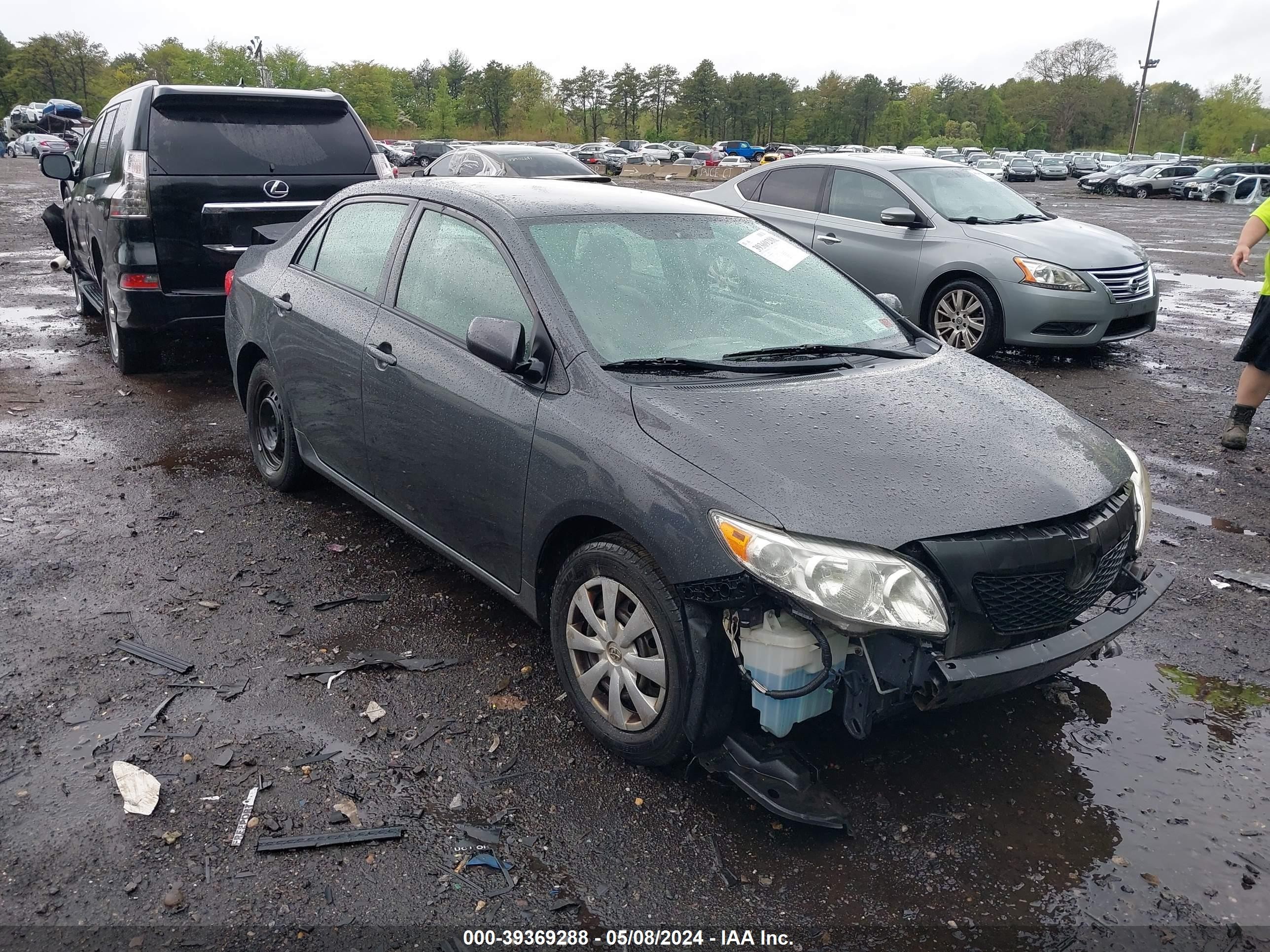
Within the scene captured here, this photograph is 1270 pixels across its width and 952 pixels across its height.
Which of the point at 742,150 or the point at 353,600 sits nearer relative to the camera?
the point at 353,600

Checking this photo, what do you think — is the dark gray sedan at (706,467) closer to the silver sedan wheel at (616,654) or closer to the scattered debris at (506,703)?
the silver sedan wheel at (616,654)

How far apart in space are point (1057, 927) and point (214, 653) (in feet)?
9.82

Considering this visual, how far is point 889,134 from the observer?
4592 inches

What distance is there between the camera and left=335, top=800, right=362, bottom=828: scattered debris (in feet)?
9.24

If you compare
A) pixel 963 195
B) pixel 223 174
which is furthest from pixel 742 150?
pixel 223 174

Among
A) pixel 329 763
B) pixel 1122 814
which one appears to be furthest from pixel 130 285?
pixel 1122 814

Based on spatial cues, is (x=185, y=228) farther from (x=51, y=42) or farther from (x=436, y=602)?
(x=51, y=42)

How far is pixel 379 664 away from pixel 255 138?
515 centimetres

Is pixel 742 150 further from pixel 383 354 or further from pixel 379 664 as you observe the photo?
pixel 379 664

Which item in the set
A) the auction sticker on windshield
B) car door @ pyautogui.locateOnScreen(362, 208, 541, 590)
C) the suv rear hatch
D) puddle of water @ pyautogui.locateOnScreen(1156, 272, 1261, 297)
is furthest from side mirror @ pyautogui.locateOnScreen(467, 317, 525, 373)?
puddle of water @ pyautogui.locateOnScreen(1156, 272, 1261, 297)

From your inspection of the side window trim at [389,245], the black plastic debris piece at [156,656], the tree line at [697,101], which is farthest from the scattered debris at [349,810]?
the tree line at [697,101]

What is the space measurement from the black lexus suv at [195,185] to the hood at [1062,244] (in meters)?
5.25

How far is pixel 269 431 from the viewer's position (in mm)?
5352

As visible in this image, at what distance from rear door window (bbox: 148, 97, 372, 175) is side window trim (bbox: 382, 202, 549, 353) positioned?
368cm
